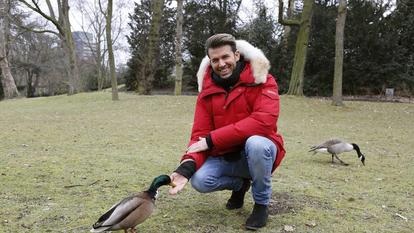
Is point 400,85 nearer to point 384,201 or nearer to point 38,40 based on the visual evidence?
point 384,201

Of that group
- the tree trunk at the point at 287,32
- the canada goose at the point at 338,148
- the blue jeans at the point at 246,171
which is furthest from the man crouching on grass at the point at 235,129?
the tree trunk at the point at 287,32

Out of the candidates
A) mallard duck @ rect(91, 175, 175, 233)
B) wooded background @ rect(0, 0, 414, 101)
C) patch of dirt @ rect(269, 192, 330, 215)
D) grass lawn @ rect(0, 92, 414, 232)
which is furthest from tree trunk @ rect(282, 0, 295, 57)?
mallard duck @ rect(91, 175, 175, 233)

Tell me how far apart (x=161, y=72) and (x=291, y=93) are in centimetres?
1568

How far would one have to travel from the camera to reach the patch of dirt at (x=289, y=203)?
12.4 feet

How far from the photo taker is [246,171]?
3.49m

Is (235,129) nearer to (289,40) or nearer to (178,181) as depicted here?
(178,181)

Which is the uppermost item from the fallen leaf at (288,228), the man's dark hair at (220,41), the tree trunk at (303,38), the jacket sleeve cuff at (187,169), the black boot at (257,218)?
the tree trunk at (303,38)

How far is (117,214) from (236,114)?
123 centimetres

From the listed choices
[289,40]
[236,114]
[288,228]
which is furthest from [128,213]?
[289,40]

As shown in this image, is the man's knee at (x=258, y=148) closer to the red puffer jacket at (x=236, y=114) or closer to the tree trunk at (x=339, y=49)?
the red puffer jacket at (x=236, y=114)

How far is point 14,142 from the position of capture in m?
7.67

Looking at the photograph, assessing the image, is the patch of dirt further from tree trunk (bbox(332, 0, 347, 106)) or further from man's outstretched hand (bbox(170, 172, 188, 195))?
tree trunk (bbox(332, 0, 347, 106))

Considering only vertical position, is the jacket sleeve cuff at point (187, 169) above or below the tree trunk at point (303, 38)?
below

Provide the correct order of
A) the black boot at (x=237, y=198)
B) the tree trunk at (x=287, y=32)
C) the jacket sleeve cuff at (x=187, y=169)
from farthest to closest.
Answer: the tree trunk at (x=287, y=32) < the black boot at (x=237, y=198) < the jacket sleeve cuff at (x=187, y=169)
